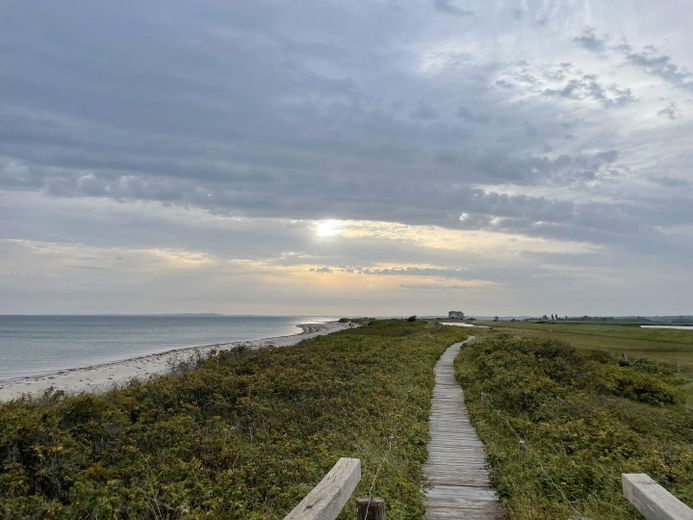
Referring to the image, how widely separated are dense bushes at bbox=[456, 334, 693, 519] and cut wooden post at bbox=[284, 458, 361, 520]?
Answer: 11.8ft

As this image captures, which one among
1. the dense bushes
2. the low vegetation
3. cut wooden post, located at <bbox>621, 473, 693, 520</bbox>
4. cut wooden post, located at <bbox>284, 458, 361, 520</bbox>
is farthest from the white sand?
cut wooden post, located at <bbox>621, 473, 693, 520</bbox>

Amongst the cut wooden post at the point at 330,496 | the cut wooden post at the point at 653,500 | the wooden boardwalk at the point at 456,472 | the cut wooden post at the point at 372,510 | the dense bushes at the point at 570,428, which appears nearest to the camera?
the cut wooden post at the point at 653,500

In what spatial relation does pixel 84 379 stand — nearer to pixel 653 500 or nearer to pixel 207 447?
pixel 207 447

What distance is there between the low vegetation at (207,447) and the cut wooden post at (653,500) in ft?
11.0

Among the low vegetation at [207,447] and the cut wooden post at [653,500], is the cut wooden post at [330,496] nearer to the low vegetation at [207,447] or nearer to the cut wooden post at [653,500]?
the low vegetation at [207,447]

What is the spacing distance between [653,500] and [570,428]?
956 centimetres

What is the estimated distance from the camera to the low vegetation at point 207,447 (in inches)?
320

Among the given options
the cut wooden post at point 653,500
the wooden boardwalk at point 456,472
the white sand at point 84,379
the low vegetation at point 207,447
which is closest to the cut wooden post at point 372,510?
the low vegetation at point 207,447

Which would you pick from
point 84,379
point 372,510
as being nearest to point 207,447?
point 372,510

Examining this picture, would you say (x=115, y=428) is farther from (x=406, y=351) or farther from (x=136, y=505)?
(x=406, y=351)

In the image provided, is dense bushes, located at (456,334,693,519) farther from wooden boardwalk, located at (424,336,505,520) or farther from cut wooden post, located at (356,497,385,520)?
cut wooden post, located at (356,497,385,520)

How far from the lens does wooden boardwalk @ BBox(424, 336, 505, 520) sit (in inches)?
332

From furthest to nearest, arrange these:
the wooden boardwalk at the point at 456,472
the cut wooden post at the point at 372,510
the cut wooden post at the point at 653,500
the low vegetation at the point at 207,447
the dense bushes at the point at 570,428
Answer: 1. the dense bushes at the point at 570,428
2. the wooden boardwalk at the point at 456,472
3. the low vegetation at the point at 207,447
4. the cut wooden post at the point at 372,510
5. the cut wooden post at the point at 653,500

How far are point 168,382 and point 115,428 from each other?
239 inches
